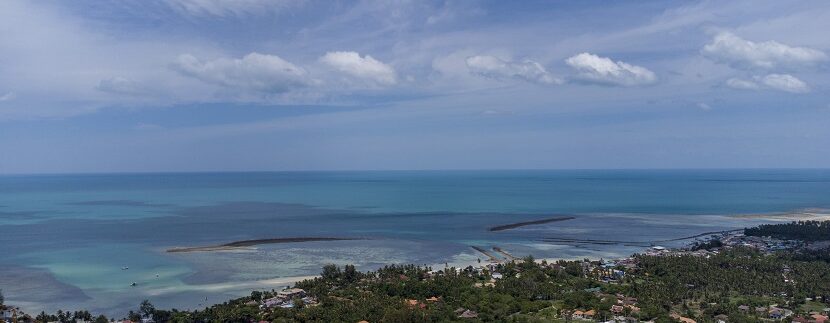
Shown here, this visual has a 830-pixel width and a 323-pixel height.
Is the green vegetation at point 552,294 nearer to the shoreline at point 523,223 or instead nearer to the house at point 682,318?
the house at point 682,318

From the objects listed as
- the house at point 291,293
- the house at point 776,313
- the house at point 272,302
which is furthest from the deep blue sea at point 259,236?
the house at point 776,313

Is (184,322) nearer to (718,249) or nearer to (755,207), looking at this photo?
(718,249)

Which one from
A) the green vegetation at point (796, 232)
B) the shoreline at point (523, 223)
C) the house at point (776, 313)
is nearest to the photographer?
the house at point (776, 313)

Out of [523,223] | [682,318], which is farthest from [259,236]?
[682,318]

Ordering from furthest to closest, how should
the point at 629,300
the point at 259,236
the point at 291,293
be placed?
the point at 259,236, the point at 291,293, the point at 629,300

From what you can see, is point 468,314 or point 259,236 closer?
point 468,314

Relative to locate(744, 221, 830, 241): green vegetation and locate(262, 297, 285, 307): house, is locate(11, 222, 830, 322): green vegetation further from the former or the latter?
locate(744, 221, 830, 241): green vegetation

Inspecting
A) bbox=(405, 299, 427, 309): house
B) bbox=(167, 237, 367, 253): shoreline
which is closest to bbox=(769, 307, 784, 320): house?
bbox=(405, 299, 427, 309): house

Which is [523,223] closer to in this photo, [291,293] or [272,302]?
[291,293]

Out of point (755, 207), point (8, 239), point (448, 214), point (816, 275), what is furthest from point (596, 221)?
point (8, 239)

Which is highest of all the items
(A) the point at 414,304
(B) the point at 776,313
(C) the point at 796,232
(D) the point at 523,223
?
(C) the point at 796,232

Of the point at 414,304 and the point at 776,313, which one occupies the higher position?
the point at 776,313

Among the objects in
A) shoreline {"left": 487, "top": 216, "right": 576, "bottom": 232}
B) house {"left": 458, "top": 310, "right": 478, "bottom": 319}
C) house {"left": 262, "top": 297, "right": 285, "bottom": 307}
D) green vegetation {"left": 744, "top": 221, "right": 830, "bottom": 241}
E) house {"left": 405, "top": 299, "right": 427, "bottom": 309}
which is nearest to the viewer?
house {"left": 458, "top": 310, "right": 478, "bottom": 319}
